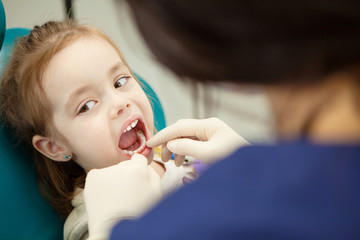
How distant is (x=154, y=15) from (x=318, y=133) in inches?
8.0

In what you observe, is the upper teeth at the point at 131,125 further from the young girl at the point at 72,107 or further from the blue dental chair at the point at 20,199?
the blue dental chair at the point at 20,199

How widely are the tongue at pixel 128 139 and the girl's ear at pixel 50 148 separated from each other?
0.16m

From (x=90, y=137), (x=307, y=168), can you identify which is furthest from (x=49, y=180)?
(x=307, y=168)

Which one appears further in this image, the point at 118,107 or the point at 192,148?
the point at 118,107

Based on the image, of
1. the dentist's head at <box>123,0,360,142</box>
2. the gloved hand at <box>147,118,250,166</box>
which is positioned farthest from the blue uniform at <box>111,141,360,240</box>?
the gloved hand at <box>147,118,250,166</box>

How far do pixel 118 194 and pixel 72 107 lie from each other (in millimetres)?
373

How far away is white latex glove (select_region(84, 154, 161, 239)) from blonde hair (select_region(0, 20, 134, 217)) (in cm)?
34

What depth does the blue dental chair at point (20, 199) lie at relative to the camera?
0.93m

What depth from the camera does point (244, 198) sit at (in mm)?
315

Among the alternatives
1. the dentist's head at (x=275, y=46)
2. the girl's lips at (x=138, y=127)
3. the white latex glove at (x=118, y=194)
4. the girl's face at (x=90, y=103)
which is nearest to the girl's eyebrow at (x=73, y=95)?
the girl's face at (x=90, y=103)

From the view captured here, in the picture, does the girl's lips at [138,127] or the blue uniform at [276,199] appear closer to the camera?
the blue uniform at [276,199]

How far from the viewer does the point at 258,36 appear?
1.10 ft

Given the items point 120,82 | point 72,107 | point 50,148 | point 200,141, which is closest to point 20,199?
point 50,148

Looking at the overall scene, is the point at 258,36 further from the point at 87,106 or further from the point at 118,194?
the point at 87,106
